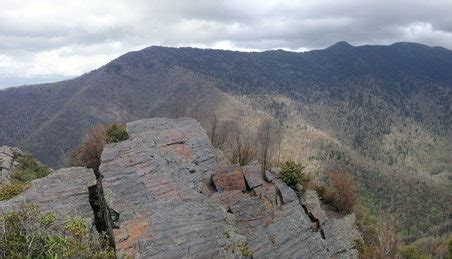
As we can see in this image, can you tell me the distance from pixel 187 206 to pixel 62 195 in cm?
761

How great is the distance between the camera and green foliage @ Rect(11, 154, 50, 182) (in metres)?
38.2

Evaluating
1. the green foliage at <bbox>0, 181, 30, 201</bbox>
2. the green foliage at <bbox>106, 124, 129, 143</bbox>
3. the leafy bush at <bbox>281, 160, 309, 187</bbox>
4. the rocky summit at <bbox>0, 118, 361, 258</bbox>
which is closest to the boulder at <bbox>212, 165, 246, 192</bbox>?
the rocky summit at <bbox>0, 118, 361, 258</bbox>

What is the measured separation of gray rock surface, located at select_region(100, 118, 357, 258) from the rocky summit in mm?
53

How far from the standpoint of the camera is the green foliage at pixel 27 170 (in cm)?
3816

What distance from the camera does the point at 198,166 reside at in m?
30.7

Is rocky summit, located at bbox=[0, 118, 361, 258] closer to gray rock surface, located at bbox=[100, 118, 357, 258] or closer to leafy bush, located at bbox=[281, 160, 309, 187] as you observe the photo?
gray rock surface, located at bbox=[100, 118, 357, 258]

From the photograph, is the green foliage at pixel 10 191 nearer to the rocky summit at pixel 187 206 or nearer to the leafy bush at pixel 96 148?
the rocky summit at pixel 187 206

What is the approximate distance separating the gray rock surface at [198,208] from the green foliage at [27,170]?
39.4ft

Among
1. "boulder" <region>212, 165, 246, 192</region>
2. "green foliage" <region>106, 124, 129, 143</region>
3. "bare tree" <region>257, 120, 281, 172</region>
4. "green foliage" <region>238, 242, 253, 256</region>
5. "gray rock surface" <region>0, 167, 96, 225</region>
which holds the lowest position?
"bare tree" <region>257, 120, 281, 172</region>

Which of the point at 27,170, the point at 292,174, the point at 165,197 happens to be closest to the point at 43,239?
the point at 165,197

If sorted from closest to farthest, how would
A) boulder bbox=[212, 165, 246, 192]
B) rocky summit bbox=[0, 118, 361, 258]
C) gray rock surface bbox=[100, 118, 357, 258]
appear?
gray rock surface bbox=[100, 118, 357, 258]
rocky summit bbox=[0, 118, 361, 258]
boulder bbox=[212, 165, 246, 192]

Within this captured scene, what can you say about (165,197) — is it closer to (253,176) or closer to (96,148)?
(253,176)

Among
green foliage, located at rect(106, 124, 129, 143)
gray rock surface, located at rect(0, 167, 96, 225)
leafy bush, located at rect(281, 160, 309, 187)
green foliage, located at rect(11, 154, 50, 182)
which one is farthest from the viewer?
green foliage, located at rect(11, 154, 50, 182)

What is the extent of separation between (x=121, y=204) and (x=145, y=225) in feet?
7.26
